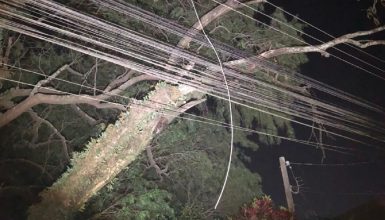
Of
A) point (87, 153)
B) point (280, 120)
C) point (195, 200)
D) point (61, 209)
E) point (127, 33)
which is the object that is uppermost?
point (127, 33)

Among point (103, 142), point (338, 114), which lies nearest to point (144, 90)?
point (103, 142)

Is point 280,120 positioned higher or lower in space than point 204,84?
lower

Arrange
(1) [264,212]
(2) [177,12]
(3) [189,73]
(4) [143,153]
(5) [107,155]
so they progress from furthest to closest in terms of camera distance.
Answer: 1. (4) [143,153]
2. (1) [264,212]
3. (2) [177,12]
4. (5) [107,155]
5. (3) [189,73]

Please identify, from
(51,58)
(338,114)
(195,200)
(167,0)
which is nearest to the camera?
(338,114)

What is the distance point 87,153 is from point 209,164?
625 cm

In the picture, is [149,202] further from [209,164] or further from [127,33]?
[127,33]

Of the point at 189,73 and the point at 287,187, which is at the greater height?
the point at 189,73

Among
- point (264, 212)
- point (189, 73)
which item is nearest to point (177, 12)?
point (189, 73)

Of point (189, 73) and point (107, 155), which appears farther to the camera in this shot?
point (107, 155)

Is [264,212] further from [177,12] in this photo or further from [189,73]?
[177,12]

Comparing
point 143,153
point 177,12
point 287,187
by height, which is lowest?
point 143,153

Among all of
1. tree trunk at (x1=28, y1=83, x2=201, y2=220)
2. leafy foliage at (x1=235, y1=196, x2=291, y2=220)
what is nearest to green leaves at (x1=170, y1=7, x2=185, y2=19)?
tree trunk at (x1=28, y1=83, x2=201, y2=220)

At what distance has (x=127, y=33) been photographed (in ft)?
18.4

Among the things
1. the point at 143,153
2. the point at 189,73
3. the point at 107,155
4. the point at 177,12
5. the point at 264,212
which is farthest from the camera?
the point at 143,153
